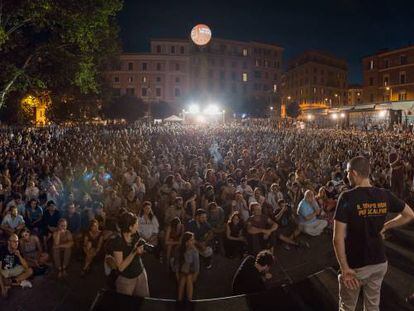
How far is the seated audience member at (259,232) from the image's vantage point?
23.9 feet

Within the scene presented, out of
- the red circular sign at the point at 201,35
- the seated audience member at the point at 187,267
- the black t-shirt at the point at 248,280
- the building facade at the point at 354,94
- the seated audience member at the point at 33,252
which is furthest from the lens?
the building facade at the point at 354,94

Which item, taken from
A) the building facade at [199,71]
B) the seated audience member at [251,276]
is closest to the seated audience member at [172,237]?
the seated audience member at [251,276]

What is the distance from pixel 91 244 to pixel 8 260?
1.42m

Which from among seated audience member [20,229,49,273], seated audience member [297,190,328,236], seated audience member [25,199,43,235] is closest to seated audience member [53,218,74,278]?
seated audience member [20,229,49,273]

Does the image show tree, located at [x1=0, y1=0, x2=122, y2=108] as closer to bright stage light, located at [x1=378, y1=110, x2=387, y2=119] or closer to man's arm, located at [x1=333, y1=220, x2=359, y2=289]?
man's arm, located at [x1=333, y1=220, x2=359, y2=289]

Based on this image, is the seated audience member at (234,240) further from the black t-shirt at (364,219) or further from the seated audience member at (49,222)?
the black t-shirt at (364,219)

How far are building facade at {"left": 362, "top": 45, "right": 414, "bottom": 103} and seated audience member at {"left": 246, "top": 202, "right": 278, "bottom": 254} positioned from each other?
59.0 m

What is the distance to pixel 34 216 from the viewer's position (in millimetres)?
A: 8203

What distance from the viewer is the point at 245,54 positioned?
82.5 metres

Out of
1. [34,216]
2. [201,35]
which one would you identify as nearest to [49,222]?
[34,216]

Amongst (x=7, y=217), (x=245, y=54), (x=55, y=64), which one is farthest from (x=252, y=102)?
(x=7, y=217)

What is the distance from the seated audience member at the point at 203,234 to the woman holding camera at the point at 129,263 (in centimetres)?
215

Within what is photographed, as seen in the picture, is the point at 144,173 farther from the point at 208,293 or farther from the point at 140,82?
the point at 140,82

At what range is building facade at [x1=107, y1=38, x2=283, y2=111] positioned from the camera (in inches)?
2990
